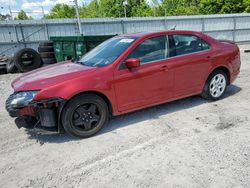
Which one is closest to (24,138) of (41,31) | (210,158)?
(210,158)

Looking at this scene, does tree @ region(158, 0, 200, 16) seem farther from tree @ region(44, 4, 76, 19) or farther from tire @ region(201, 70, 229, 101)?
tire @ region(201, 70, 229, 101)

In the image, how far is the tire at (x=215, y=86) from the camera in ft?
17.5

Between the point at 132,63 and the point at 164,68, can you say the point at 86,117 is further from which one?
the point at 164,68

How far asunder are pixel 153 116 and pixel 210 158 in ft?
5.57

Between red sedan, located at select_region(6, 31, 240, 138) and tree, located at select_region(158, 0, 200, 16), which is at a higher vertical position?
tree, located at select_region(158, 0, 200, 16)

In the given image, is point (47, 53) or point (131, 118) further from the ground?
point (47, 53)

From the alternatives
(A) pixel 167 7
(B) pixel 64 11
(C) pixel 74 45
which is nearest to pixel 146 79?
(C) pixel 74 45

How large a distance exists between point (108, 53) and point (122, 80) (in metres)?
0.69

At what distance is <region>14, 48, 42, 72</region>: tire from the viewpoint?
10500mm

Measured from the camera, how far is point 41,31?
46.9 ft

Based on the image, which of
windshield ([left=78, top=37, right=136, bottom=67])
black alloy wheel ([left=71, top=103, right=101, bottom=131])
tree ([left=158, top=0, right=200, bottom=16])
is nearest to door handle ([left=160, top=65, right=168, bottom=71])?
windshield ([left=78, top=37, right=136, bottom=67])

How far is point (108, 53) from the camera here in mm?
4543

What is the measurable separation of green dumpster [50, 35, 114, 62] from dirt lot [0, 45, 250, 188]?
499cm

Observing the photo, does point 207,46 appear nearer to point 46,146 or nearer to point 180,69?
point 180,69
